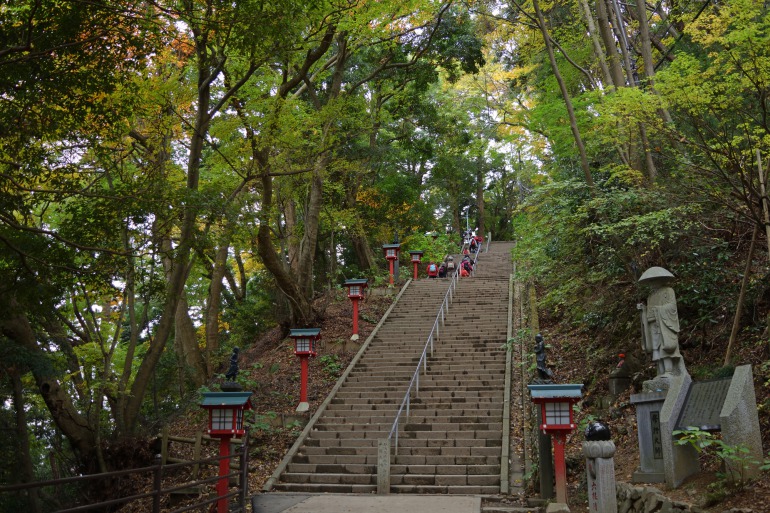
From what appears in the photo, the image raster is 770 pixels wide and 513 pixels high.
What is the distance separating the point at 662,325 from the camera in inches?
320

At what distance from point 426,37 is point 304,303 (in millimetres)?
8867

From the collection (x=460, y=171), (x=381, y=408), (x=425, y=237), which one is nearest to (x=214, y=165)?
(x=381, y=408)

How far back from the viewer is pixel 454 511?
8.81 meters

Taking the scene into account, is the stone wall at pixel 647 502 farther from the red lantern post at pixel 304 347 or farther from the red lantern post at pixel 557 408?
the red lantern post at pixel 304 347

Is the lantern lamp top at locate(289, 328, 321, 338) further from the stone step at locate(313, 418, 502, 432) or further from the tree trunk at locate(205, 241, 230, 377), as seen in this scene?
the tree trunk at locate(205, 241, 230, 377)

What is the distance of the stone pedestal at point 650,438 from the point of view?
761 centimetres

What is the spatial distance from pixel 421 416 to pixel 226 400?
199 inches

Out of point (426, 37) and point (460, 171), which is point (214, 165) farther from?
point (460, 171)

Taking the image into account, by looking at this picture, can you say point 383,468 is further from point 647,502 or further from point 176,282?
point 647,502

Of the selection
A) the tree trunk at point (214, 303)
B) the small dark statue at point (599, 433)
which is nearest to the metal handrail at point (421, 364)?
the small dark statue at point (599, 433)

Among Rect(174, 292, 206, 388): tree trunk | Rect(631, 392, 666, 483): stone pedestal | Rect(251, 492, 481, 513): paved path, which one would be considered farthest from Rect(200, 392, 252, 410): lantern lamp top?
Rect(174, 292, 206, 388): tree trunk

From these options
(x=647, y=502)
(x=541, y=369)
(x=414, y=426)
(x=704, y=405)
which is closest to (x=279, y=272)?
(x=414, y=426)

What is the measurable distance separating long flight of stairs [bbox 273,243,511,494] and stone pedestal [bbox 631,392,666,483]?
3215 millimetres

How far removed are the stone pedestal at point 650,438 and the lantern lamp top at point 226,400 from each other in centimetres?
557
